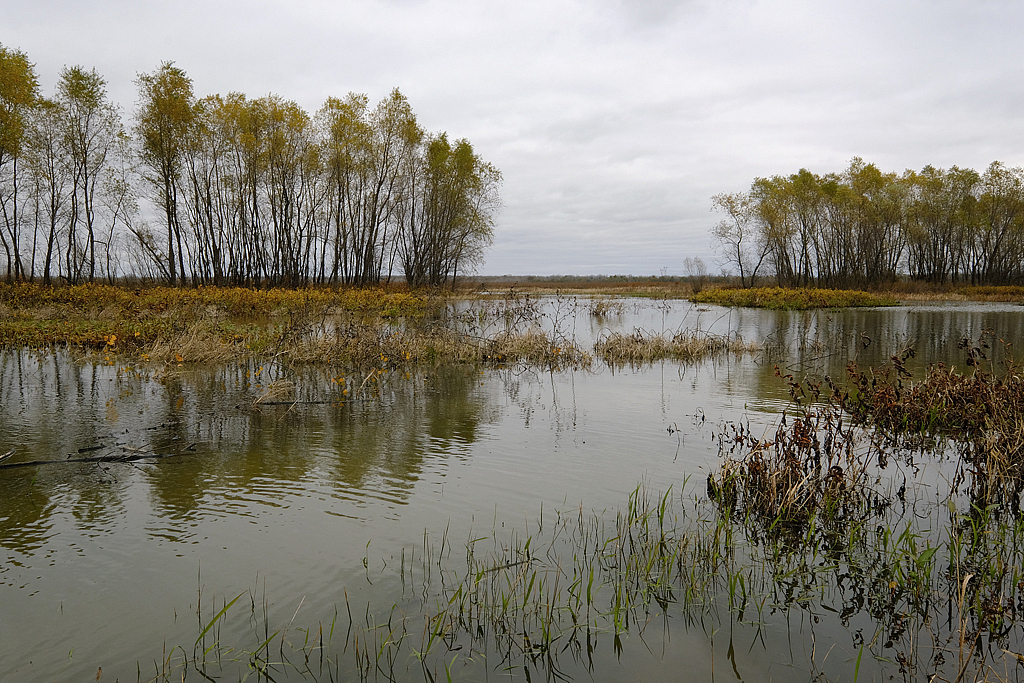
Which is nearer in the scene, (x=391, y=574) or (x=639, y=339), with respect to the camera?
(x=391, y=574)

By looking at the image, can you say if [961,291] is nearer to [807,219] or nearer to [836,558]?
[807,219]

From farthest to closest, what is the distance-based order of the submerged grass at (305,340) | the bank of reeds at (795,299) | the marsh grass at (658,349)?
1. the bank of reeds at (795,299)
2. the marsh grass at (658,349)
3. the submerged grass at (305,340)

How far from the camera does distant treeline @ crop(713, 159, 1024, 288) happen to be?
5088 cm

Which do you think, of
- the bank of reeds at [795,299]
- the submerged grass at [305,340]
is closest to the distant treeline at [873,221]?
the bank of reeds at [795,299]

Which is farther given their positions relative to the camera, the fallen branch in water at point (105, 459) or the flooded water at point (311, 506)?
the fallen branch in water at point (105, 459)

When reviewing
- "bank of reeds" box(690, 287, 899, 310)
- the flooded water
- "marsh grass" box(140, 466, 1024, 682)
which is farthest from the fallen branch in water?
"bank of reeds" box(690, 287, 899, 310)

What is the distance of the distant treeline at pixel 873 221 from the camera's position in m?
50.9

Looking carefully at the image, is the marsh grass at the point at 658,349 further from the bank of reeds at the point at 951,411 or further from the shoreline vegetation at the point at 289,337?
the bank of reeds at the point at 951,411

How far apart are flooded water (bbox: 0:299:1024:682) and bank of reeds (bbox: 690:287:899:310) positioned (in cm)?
2918

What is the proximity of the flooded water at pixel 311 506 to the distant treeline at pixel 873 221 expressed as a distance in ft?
148

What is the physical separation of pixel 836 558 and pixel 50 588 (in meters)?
4.91

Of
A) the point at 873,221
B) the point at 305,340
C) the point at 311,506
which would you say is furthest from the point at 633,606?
the point at 873,221

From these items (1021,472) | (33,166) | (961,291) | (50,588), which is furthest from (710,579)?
(961,291)

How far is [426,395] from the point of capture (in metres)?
9.99
